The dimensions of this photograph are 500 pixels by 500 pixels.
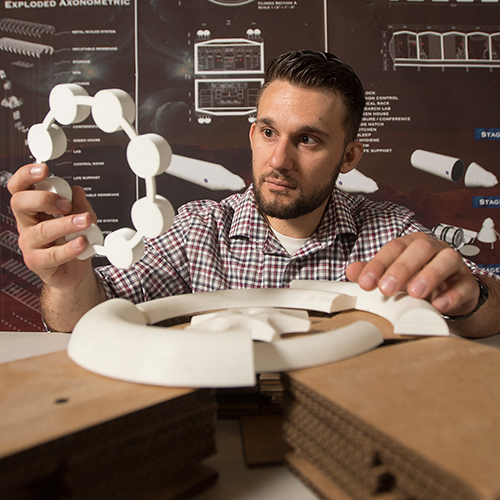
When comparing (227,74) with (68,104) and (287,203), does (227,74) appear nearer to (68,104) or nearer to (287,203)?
(287,203)

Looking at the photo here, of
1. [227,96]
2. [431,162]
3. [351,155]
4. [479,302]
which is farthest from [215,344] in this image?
[431,162]

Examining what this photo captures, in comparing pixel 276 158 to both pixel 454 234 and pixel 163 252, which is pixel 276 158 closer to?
pixel 163 252

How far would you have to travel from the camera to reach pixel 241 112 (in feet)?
7.42

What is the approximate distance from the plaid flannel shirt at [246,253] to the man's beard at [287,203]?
0.06m

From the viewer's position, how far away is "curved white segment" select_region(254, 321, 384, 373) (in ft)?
1.46

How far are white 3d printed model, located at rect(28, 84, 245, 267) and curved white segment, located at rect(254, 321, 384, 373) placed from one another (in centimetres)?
21

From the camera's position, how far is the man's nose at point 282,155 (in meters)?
1.23

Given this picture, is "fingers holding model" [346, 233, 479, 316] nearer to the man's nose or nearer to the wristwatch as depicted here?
the wristwatch

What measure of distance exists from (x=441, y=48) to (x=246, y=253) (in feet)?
5.64

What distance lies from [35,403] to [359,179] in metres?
2.08

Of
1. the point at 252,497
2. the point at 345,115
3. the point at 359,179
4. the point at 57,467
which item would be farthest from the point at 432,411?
the point at 359,179

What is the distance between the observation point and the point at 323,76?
1290 millimetres

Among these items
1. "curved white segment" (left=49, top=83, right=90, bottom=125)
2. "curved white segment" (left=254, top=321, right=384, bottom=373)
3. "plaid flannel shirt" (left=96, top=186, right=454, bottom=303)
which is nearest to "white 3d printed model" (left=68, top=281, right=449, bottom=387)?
"curved white segment" (left=254, top=321, right=384, bottom=373)

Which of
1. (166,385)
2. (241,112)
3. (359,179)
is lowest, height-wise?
(166,385)
